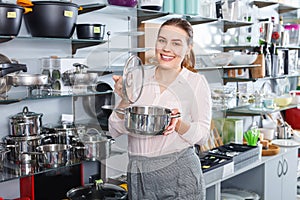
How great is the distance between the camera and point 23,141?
181cm

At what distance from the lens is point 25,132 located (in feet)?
5.98

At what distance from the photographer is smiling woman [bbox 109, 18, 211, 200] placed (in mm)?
1309

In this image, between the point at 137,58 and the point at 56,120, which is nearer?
the point at 137,58

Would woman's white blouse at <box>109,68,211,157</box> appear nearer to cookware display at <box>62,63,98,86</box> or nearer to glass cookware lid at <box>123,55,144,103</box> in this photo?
glass cookware lid at <box>123,55,144,103</box>

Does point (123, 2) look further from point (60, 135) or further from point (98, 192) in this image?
point (98, 192)

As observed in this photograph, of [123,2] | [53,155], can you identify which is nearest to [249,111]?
[123,2]

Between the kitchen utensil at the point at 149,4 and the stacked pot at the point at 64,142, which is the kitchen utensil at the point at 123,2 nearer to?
the kitchen utensil at the point at 149,4

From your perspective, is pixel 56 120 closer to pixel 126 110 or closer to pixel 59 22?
pixel 59 22

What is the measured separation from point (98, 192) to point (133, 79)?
0.83 m

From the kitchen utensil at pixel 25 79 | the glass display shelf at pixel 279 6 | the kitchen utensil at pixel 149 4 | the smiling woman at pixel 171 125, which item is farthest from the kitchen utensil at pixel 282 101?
the kitchen utensil at pixel 25 79

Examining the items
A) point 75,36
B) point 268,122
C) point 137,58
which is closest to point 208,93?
point 137,58

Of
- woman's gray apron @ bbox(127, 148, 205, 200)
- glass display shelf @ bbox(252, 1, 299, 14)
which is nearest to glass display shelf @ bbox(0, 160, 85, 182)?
woman's gray apron @ bbox(127, 148, 205, 200)

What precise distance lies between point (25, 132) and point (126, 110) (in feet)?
2.46

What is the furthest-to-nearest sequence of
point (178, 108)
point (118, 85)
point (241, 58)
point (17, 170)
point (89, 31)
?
point (241, 58)
point (89, 31)
point (17, 170)
point (178, 108)
point (118, 85)
